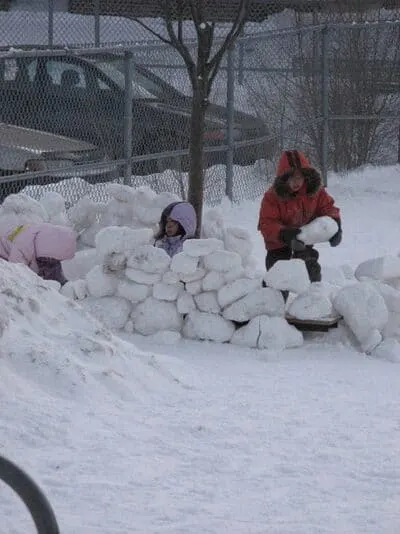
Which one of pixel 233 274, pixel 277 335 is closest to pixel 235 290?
pixel 233 274

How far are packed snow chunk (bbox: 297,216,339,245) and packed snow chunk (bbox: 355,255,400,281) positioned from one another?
31 cm

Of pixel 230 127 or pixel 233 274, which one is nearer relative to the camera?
pixel 233 274

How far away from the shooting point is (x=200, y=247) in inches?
294

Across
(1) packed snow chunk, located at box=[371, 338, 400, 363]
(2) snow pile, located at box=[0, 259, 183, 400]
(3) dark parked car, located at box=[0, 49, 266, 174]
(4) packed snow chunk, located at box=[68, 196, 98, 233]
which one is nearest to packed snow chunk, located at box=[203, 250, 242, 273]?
(1) packed snow chunk, located at box=[371, 338, 400, 363]

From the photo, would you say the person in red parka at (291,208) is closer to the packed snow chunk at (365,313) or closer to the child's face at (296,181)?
the child's face at (296,181)

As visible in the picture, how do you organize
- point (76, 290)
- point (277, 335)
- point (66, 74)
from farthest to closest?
point (66, 74) → point (76, 290) → point (277, 335)

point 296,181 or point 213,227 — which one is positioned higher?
point 296,181

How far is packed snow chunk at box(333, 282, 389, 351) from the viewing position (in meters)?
7.32

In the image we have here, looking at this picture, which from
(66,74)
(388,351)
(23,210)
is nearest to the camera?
(388,351)

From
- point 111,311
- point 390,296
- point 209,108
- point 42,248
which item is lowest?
point 111,311

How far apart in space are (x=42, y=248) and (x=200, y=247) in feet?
3.81

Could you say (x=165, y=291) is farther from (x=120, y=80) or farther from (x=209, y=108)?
(x=209, y=108)

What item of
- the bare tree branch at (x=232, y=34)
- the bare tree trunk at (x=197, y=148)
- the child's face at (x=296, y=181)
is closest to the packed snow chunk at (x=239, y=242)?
the child's face at (x=296, y=181)

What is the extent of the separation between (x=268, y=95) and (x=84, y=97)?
10.9ft
